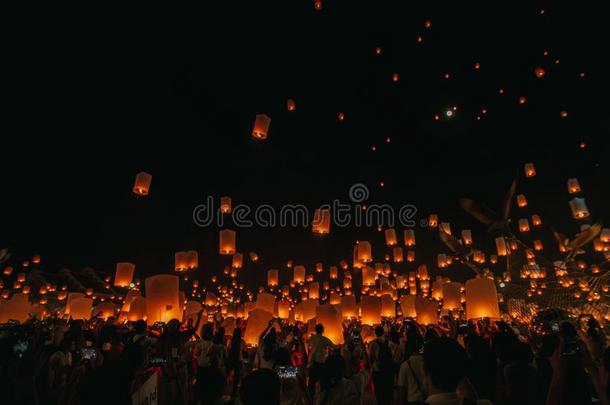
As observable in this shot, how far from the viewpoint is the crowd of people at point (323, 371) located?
171 centimetres

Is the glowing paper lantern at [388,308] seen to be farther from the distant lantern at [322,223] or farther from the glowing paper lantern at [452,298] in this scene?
the distant lantern at [322,223]

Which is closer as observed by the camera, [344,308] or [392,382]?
[392,382]

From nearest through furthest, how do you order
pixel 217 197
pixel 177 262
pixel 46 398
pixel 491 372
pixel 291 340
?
pixel 491 372, pixel 46 398, pixel 291 340, pixel 177 262, pixel 217 197

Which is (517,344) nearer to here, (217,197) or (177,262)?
(177,262)

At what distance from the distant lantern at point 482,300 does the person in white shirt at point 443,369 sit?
4547 millimetres

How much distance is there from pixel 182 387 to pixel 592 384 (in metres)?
3.95

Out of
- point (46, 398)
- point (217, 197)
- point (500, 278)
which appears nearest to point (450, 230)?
point (500, 278)

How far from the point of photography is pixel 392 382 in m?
5.08

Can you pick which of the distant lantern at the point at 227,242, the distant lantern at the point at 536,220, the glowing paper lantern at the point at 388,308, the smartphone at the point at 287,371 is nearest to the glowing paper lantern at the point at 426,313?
the glowing paper lantern at the point at 388,308

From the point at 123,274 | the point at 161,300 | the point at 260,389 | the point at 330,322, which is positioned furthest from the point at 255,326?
the point at 123,274

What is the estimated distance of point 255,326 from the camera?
6.73m

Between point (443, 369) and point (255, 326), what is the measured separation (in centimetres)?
550

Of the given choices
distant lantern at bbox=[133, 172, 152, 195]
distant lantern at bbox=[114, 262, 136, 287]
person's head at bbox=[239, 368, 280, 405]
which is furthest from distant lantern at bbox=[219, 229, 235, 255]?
person's head at bbox=[239, 368, 280, 405]

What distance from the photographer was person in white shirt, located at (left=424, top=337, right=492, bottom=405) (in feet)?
5.33
